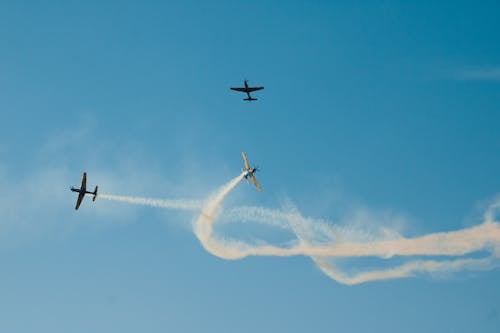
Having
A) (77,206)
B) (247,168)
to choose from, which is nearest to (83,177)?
(77,206)

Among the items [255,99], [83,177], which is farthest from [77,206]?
[255,99]

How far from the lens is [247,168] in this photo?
488 ft

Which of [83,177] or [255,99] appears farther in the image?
[255,99]

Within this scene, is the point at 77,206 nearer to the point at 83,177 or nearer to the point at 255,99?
the point at 83,177

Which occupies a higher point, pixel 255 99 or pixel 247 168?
pixel 255 99

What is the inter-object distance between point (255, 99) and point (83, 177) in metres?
45.0

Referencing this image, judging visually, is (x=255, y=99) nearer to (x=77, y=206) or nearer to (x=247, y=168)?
(x=247, y=168)

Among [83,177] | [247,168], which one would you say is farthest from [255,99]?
[83,177]

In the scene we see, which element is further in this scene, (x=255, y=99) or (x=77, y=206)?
(x=255, y=99)

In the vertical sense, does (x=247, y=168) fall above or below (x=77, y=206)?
above

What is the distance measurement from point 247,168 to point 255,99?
18.4 meters

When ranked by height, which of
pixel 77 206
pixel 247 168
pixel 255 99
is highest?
pixel 255 99

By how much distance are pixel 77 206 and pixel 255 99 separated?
49.2 m

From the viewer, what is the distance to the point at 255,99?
511 feet
